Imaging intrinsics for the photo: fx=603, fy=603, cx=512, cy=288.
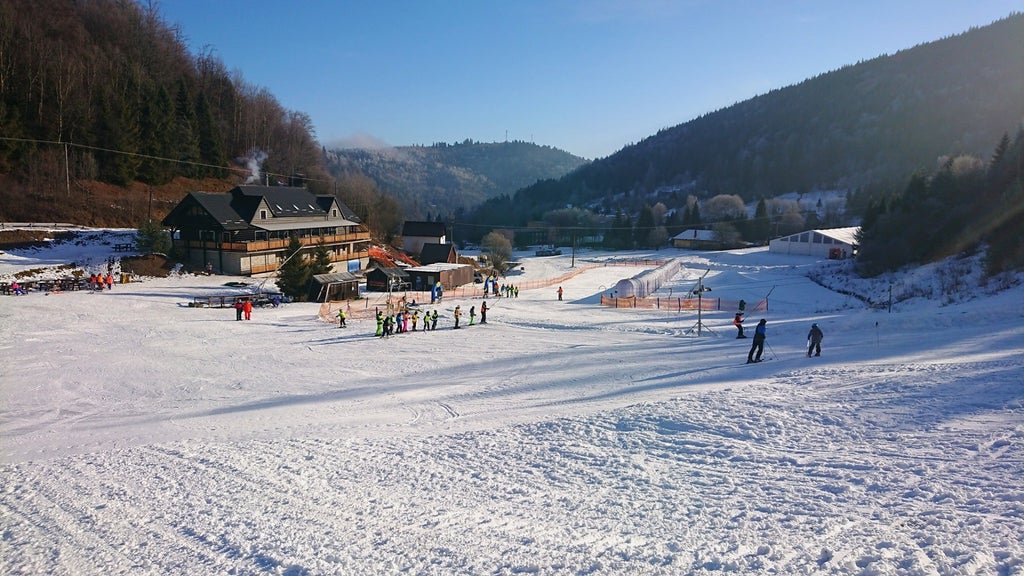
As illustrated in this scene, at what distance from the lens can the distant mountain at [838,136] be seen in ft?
446

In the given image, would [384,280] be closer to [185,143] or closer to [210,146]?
[185,143]

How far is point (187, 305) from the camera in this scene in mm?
31312

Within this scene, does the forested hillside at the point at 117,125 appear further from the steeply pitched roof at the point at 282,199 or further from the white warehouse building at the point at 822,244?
the white warehouse building at the point at 822,244

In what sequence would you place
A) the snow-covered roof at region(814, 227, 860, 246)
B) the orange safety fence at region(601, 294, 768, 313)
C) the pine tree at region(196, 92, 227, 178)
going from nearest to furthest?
1. the orange safety fence at region(601, 294, 768, 313)
2. the snow-covered roof at region(814, 227, 860, 246)
3. the pine tree at region(196, 92, 227, 178)

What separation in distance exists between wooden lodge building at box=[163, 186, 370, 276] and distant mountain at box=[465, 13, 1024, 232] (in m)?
93.4

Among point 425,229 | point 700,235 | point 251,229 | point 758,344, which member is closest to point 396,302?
point 251,229

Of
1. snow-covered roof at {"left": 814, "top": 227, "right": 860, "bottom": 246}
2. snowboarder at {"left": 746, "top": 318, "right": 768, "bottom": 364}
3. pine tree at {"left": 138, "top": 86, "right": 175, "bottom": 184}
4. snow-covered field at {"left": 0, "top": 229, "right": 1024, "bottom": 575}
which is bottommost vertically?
snow-covered field at {"left": 0, "top": 229, "right": 1024, "bottom": 575}

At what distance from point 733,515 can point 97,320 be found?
2793cm

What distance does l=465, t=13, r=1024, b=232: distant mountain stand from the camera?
136000 millimetres

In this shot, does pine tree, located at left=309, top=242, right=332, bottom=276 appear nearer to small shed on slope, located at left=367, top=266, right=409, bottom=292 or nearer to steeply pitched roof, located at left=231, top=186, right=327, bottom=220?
small shed on slope, located at left=367, top=266, right=409, bottom=292

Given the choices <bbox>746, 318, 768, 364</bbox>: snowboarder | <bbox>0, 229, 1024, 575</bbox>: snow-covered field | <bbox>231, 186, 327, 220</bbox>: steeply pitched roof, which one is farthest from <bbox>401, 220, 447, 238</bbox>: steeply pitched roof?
<bbox>746, 318, 768, 364</bbox>: snowboarder

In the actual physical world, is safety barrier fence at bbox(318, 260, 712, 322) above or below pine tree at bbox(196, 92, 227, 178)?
below

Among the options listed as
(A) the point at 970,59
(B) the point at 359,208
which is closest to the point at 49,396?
→ (B) the point at 359,208

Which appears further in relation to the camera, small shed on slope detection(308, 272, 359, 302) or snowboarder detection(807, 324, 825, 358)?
small shed on slope detection(308, 272, 359, 302)
